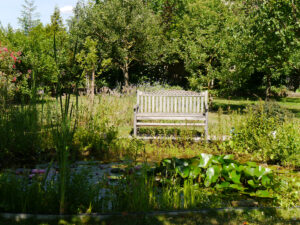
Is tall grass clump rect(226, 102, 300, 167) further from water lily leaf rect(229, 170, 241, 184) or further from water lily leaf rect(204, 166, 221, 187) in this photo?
water lily leaf rect(204, 166, 221, 187)

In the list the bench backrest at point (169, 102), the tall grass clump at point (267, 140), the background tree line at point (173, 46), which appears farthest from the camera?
the background tree line at point (173, 46)

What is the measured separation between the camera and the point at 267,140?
17.1 feet

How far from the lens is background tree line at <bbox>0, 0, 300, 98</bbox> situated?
375 inches

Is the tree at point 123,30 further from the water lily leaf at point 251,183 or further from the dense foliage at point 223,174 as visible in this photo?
the water lily leaf at point 251,183

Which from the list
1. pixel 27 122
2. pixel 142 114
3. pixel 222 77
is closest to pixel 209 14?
pixel 222 77

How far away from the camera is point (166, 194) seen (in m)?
3.05

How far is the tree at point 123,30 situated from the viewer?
53.5ft

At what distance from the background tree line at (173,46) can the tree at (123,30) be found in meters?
0.05

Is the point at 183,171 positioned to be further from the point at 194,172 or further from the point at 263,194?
the point at 263,194

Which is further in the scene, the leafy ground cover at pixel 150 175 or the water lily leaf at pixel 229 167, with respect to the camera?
the water lily leaf at pixel 229 167

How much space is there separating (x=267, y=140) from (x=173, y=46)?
1271cm

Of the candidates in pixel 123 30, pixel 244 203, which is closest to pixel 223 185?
pixel 244 203

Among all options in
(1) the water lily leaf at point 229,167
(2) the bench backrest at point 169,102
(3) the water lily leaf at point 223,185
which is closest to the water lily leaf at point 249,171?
(1) the water lily leaf at point 229,167

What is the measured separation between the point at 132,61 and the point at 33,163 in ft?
49.9
